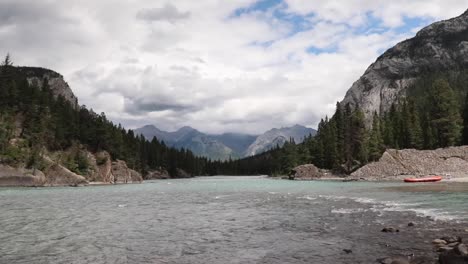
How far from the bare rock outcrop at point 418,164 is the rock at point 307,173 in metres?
24.2

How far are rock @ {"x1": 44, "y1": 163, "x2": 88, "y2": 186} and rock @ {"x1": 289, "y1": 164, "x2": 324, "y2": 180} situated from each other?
70.3 metres

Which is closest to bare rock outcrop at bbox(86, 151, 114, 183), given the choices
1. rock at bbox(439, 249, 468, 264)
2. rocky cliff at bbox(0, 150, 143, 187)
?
rocky cliff at bbox(0, 150, 143, 187)

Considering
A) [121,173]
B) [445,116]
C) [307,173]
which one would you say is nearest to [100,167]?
[121,173]

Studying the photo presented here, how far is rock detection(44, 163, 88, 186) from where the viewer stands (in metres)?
110

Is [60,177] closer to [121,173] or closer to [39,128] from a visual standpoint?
[39,128]

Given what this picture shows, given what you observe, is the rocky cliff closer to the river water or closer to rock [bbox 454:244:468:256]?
the river water

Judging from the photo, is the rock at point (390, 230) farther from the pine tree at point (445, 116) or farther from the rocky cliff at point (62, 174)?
the rocky cliff at point (62, 174)

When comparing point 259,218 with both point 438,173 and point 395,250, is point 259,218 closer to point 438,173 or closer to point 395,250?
point 395,250

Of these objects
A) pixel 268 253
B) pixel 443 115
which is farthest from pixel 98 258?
pixel 443 115

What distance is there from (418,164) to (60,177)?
96895mm

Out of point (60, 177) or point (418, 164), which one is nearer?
point (418, 164)

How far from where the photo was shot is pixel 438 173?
316 feet

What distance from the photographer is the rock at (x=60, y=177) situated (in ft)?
362

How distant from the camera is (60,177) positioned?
11206 centimetres
